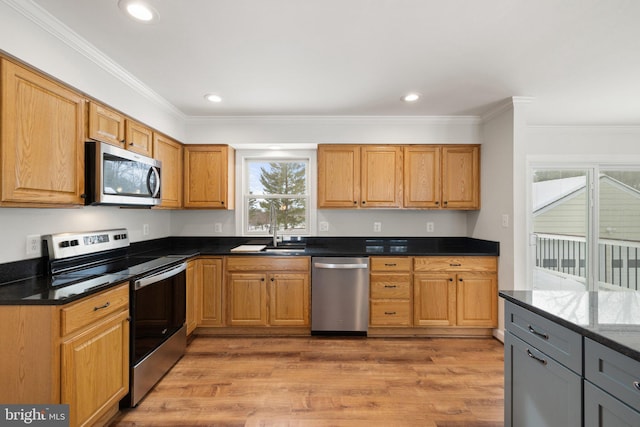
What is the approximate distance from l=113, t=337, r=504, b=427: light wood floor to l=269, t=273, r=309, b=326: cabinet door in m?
0.19

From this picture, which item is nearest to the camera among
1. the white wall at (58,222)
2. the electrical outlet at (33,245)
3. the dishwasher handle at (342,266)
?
the white wall at (58,222)

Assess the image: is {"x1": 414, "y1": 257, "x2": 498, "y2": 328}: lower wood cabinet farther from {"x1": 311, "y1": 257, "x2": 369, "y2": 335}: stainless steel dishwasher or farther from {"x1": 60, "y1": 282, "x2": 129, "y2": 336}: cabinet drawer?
{"x1": 60, "y1": 282, "x2": 129, "y2": 336}: cabinet drawer

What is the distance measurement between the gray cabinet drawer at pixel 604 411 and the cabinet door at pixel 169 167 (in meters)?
3.23

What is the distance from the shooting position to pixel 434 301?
3.26 m

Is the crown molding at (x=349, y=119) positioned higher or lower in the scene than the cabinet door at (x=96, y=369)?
higher

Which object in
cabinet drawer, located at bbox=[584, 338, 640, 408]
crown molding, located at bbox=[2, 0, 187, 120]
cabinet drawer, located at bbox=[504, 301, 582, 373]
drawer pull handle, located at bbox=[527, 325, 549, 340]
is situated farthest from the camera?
crown molding, located at bbox=[2, 0, 187, 120]

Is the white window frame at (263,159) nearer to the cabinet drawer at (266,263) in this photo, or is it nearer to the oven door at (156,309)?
the cabinet drawer at (266,263)

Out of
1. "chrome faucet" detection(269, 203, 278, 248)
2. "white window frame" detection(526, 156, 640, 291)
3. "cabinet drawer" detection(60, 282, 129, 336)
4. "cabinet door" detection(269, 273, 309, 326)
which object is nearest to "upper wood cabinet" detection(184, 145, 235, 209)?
"chrome faucet" detection(269, 203, 278, 248)

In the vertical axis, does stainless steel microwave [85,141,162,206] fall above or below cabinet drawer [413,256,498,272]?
above

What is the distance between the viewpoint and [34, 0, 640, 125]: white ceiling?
5.58 feet

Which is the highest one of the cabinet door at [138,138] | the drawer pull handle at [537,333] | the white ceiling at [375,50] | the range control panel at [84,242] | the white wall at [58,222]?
the white ceiling at [375,50]

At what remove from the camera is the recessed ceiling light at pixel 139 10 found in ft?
5.39

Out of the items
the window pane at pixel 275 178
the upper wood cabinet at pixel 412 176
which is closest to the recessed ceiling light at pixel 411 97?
the upper wood cabinet at pixel 412 176

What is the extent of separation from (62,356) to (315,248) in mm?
2509
